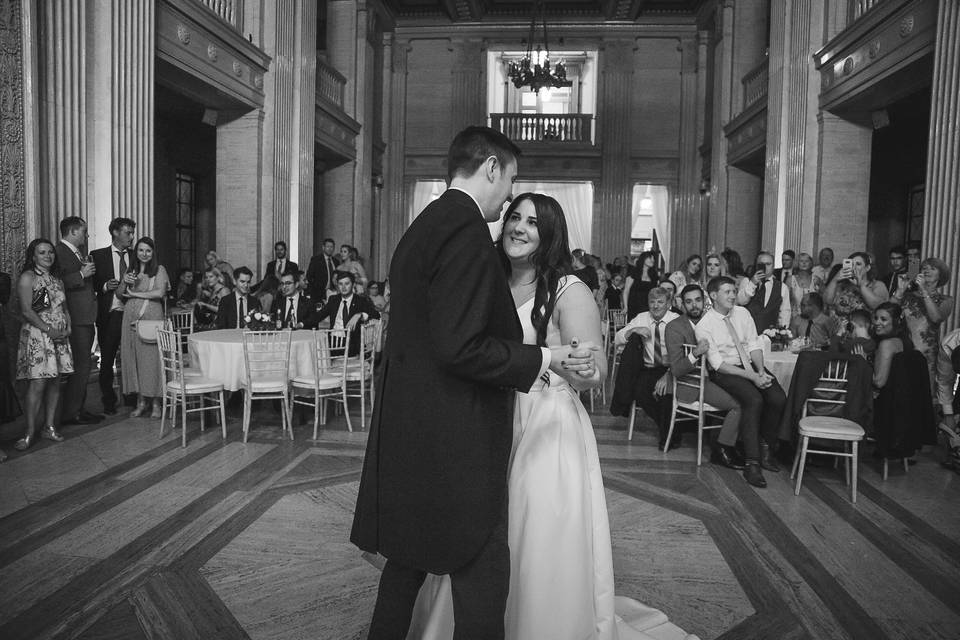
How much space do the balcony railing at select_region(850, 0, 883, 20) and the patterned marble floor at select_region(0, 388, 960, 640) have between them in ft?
17.5

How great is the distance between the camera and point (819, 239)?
8.59m

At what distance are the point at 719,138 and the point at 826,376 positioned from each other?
9.64 meters

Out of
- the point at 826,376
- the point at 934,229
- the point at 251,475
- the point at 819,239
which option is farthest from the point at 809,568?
the point at 819,239

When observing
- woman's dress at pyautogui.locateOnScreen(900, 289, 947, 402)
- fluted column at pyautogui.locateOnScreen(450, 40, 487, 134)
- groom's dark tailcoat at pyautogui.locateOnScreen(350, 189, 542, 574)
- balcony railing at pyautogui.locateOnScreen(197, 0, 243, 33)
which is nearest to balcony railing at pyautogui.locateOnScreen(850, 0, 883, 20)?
woman's dress at pyautogui.locateOnScreen(900, 289, 947, 402)

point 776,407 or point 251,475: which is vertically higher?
point 776,407

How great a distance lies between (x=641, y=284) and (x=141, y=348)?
6040mm

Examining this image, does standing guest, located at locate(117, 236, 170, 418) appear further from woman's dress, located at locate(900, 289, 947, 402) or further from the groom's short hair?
woman's dress, located at locate(900, 289, 947, 402)

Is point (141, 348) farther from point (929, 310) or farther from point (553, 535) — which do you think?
point (929, 310)

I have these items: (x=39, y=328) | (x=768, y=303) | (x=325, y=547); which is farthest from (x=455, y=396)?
(x=768, y=303)

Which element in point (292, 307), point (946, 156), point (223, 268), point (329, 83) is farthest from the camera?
point (329, 83)

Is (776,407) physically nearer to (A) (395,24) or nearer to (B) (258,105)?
(B) (258,105)

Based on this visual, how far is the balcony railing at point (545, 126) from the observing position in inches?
595

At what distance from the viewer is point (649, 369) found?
17.4 ft

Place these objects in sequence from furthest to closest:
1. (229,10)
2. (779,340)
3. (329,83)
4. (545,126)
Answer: (545,126), (329,83), (229,10), (779,340)
